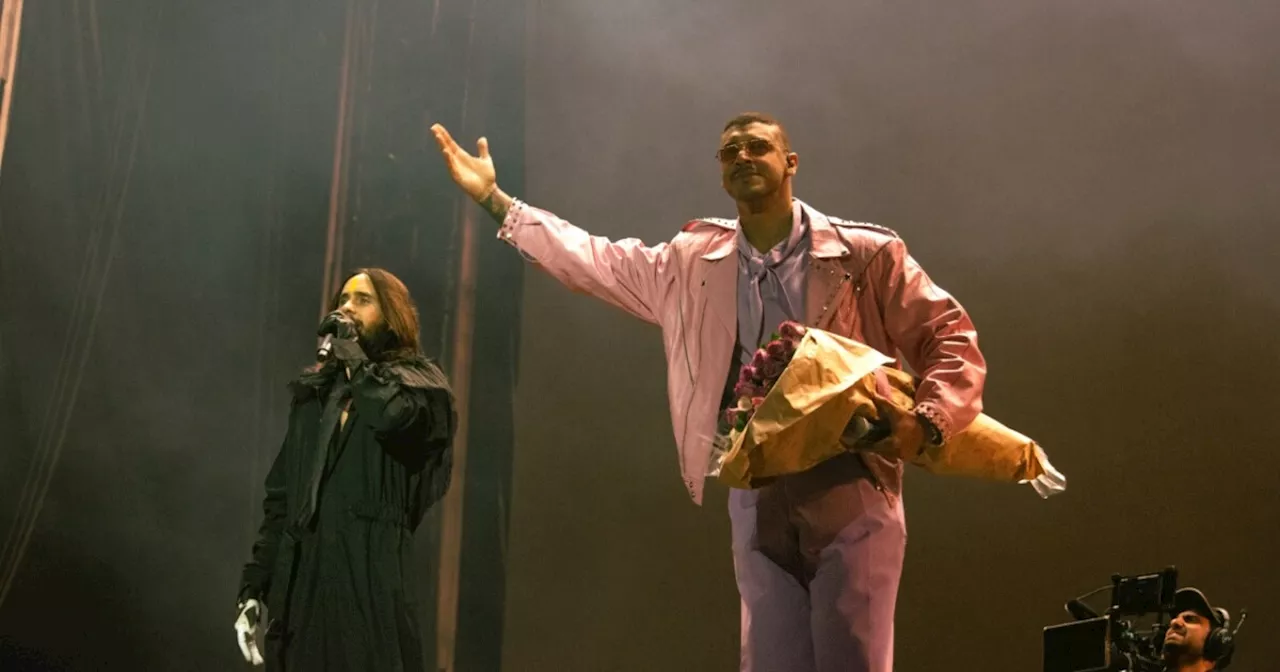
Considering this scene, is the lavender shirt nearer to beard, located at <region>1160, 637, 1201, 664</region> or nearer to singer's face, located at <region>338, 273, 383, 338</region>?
singer's face, located at <region>338, 273, 383, 338</region>

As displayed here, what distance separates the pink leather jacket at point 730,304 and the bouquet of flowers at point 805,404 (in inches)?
3.9

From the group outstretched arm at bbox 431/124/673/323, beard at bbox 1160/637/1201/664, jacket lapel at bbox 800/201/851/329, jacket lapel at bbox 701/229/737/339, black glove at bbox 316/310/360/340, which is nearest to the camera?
jacket lapel at bbox 800/201/851/329

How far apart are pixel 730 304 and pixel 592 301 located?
176 cm

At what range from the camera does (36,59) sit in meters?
4.66

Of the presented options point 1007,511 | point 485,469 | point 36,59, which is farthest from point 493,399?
point 36,59

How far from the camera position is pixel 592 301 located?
4668mm

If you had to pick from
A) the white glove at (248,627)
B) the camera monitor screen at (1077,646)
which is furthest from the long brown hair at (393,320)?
the camera monitor screen at (1077,646)

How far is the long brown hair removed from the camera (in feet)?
11.1

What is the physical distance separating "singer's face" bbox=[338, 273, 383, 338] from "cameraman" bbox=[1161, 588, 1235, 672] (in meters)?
2.31

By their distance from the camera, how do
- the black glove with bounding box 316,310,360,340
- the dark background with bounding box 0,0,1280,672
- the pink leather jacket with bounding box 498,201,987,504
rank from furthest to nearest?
1. the dark background with bounding box 0,0,1280,672
2. the black glove with bounding box 316,310,360,340
3. the pink leather jacket with bounding box 498,201,987,504

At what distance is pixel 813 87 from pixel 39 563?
128 inches

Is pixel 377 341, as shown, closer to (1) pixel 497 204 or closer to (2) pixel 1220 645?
(1) pixel 497 204

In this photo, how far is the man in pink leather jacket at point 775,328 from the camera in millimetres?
2615

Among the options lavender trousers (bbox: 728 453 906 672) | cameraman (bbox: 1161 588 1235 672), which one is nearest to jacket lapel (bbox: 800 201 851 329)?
lavender trousers (bbox: 728 453 906 672)
